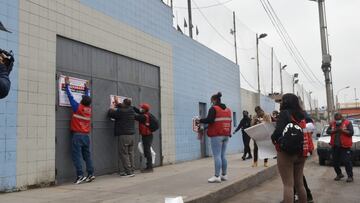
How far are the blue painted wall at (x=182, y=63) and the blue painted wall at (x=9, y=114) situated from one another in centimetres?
229

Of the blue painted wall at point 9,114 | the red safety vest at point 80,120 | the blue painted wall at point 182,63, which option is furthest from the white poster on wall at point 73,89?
the blue painted wall at point 182,63

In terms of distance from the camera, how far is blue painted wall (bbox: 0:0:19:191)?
23.4 ft

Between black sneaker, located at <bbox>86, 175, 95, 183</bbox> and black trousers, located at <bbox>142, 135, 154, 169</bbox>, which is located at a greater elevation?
black trousers, located at <bbox>142, 135, 154, 169</bbox>

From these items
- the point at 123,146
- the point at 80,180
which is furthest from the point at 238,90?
the point at 80,180

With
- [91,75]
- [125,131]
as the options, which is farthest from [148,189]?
[91,75]

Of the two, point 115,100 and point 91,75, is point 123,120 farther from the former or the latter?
point 91,75

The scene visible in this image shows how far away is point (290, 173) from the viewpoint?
222 inches

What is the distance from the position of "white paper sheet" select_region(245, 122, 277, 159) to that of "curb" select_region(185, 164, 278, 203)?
3.59 feet

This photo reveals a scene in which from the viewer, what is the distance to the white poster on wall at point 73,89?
8508 mm

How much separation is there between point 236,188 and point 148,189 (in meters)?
1.85

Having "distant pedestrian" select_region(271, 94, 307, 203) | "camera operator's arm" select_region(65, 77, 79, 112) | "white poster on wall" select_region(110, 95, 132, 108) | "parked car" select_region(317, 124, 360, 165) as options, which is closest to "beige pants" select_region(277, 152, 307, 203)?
"distant pedestrian" select_region(271, 94, 307, 203)

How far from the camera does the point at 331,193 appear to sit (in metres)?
8.32

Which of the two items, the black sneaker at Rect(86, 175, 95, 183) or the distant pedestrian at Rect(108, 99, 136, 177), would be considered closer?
the black sneaker at Rect(86, 175, 95, 183)

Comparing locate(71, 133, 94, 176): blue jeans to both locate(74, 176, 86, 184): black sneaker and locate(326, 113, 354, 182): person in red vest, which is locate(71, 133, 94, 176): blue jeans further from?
locate(326, 113, 354, 182): person in red vest
